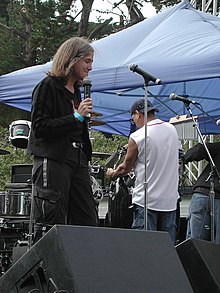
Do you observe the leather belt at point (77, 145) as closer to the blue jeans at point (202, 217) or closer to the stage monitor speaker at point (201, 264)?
the stage monitor speaker at point (201, 264)

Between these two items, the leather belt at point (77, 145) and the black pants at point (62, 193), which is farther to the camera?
the leather belt at point (77, 145)

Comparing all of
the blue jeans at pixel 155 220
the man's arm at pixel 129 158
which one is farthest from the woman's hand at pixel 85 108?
the blue jeans at pixel 155 220

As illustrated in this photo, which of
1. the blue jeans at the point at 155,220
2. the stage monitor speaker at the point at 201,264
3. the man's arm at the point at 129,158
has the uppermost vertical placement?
the man's arm at the point at 129,158

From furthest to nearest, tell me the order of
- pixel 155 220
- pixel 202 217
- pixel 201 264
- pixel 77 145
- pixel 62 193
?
pixel 202 217
pixel 155 220
pixel 77 145
pixel 62 193
pixel 201 264

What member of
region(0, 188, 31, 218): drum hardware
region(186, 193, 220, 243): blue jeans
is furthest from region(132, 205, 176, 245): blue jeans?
region(0, 188, 31, 218): drum hardware

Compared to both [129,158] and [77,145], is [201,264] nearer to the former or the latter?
[77,145]

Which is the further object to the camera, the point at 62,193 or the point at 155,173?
the point at 155,173

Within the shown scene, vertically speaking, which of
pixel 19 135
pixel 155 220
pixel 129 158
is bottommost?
pixel 155 220

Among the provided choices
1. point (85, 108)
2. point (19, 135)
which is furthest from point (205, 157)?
point (85, 108)

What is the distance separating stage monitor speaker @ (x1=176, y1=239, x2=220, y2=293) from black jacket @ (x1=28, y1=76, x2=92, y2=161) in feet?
3.22

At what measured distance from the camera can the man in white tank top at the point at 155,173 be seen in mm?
4875

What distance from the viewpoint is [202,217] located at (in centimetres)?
545

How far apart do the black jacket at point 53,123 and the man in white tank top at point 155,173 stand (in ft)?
3.53

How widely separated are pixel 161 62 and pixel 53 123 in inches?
104
